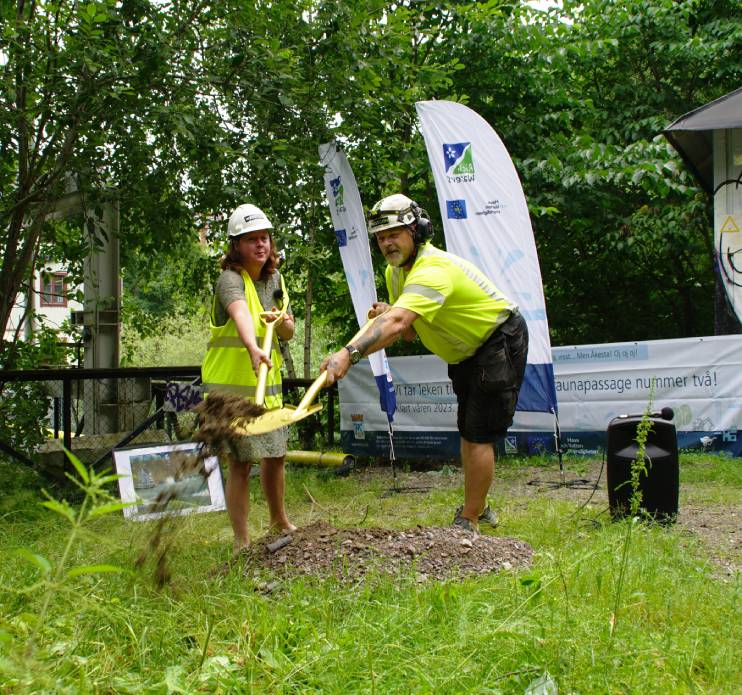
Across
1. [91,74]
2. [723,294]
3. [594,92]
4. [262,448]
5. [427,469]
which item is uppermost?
[594,92]

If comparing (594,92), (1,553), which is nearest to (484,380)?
(1,553)

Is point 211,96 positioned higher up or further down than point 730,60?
further down

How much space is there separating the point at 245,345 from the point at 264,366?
302mm

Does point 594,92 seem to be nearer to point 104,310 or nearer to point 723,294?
point 723,294

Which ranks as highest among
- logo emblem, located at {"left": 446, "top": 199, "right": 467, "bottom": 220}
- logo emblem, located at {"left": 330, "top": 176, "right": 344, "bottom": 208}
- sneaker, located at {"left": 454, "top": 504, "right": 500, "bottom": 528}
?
logo emblem, located at {"left": 330, "top": 176, "right": 344, "bottom": 208}

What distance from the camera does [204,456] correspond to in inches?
145

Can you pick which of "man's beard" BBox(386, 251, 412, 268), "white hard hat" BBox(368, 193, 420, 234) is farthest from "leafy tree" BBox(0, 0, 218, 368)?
"man's beard" BBox(386, 251, 412, 268)

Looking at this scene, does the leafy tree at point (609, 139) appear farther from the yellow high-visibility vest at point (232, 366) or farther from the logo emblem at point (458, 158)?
the yellow high-visibility vest at point (232, 366)

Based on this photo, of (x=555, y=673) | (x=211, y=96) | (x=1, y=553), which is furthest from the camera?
(x=211, y=96)

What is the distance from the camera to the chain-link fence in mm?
7551

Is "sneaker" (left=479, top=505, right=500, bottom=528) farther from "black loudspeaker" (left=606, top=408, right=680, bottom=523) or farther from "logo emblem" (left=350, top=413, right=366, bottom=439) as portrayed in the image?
"logo emblem" (left=350, top=413, right=366, bottom=439)

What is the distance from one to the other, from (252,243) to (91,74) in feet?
7.43

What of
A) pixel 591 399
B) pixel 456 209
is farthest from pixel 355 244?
pixel 591 399

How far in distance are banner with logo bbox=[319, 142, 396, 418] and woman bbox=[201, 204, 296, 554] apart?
3.13 meters
